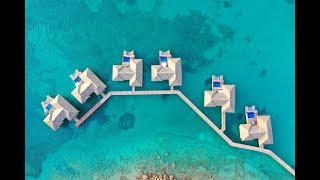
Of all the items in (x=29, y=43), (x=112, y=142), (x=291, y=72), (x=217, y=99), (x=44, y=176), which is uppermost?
(x=29, y=43)

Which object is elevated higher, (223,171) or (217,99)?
(217,99)

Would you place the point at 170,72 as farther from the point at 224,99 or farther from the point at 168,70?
the point at 224,99

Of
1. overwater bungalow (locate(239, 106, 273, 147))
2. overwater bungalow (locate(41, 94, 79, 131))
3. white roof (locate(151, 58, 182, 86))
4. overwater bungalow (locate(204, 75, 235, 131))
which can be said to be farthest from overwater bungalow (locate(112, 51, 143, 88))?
overwater bungalow (locate(239, 106, 273, 147))

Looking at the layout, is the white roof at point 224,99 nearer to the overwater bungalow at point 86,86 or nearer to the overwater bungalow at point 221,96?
the overwater bungalow at point 221,96

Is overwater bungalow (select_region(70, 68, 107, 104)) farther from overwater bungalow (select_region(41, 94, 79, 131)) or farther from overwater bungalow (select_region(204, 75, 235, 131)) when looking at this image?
overwater bungalow (select_region(204, 75, 235, 131))

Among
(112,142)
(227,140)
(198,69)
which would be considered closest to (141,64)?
(198,69)

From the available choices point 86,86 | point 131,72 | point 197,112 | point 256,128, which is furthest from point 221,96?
point 86,86

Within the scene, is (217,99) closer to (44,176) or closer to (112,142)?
(112,142)
